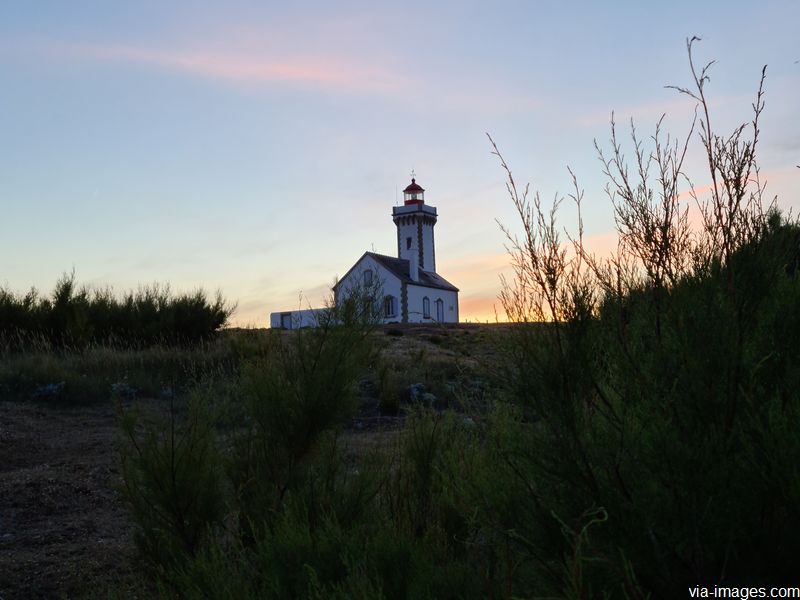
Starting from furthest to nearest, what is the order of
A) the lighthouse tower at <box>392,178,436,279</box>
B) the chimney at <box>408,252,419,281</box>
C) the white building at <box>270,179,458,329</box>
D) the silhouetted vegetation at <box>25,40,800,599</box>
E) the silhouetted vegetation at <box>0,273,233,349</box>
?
the lighthouse tower at <box>392,178,436,279</box> → the chimney at <box>408,252,419,281</box> → the white building at <box>270,179,458,329</box> → the silhouetted vegetation at <box>0,273,233,349</box> → the silhouetted vegetation at <box>25,40,800,599</box>

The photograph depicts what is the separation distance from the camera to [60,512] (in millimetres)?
6406

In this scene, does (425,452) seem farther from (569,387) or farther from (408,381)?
(408,381)

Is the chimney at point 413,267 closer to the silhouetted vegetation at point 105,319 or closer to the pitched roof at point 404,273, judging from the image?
the pitched roof at point 404,273

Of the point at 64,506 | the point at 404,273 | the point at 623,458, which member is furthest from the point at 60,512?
the point at 404,273

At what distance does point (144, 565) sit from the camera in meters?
4.34

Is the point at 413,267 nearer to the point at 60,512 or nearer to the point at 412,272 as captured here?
the point at 412,272

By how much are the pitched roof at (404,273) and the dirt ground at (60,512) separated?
3378 cm

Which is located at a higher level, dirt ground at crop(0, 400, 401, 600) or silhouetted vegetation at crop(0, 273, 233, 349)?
silhouetted vegetation at crop(0, 273, 233, 349)

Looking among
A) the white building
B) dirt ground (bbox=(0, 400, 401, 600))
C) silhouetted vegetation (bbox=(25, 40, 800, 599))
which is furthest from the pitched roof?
silhouetted vegetation (bbox=(25, 40, 800, 599))

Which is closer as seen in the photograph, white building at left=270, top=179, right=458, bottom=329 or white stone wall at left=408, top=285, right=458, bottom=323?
white stone wall at left=408, top=285, right=458, bottom=323

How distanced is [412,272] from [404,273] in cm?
81

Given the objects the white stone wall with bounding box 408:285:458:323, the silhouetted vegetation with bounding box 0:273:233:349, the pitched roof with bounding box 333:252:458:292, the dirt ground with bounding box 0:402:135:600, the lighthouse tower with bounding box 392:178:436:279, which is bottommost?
the dirt ground with bounding box 0:402:135:600

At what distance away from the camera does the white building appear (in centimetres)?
4400

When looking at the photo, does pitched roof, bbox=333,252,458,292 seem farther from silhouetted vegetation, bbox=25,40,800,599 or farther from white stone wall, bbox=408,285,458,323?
silhouetted vegetation, bbox=25,40,800,599
